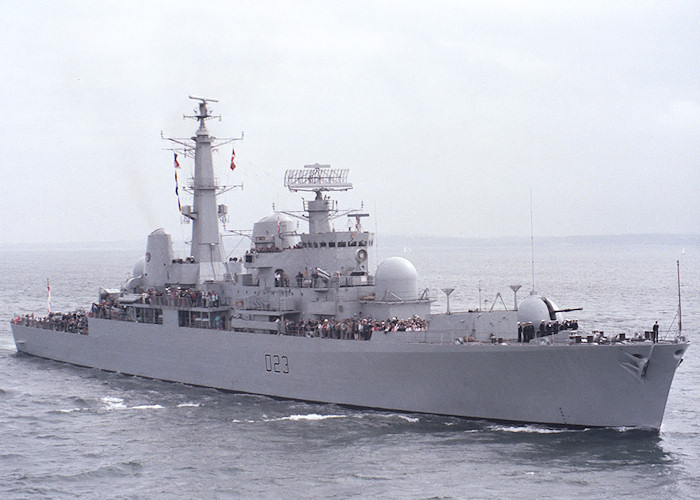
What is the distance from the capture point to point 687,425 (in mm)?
23750

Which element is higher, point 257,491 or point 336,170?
point 336,170

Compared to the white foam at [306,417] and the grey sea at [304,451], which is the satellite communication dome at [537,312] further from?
the white foam at [306,417]

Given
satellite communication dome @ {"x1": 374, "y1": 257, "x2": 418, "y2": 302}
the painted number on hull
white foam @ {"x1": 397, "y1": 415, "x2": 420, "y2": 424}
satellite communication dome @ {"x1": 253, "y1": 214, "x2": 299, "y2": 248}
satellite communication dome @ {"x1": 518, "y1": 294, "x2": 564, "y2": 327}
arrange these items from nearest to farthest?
white foam @ {"x1": 397, "y1": 415, "x2": 420, "y2": 424} < satellite communication dome @ {"x1": 518, "y1": 294, "x2": 564, "y2": 327} < satellite communication dome @ {"x1": 374, "y1": 257, "x2": 418, "y2": 302} < the painted number on hull < satellite communication dome @ {"x1": 253, "y1": 214, "x2": 299, "y2": 248}

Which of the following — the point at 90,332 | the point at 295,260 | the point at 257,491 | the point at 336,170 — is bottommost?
the point at 257,491

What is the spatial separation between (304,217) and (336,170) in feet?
7.07

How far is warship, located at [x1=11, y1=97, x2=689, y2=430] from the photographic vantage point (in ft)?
74.6

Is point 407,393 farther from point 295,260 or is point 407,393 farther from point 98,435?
point 98,435

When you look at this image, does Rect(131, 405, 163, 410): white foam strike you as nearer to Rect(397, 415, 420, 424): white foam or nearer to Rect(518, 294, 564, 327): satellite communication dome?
Rect(397, 415, 420, 424): white foam

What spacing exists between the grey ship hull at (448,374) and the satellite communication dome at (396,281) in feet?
8.52

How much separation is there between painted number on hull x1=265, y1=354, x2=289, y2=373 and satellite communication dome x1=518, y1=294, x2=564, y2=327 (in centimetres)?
817

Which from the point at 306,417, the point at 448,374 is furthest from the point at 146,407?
the point at 448,374

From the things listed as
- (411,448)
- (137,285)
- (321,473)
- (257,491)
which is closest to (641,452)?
(411,448)

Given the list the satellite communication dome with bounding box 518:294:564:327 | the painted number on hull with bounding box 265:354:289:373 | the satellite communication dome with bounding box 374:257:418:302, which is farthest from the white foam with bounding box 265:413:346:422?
the satellite communication dome with bounding box 518:294:564:327

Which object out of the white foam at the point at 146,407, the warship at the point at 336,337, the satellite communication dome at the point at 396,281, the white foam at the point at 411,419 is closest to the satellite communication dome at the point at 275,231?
the warship at the point at 336,337
